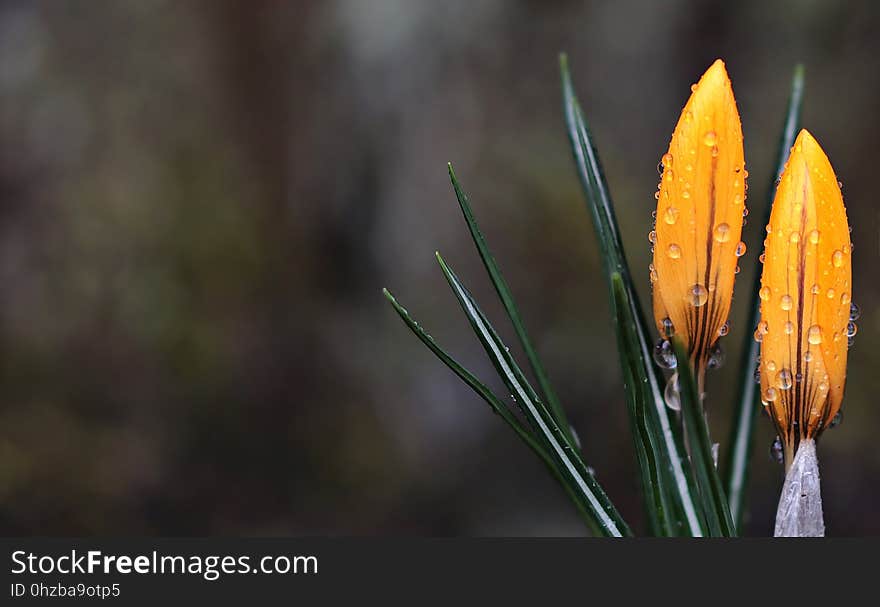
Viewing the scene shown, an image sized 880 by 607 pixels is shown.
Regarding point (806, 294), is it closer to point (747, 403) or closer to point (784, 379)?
point (784, 379)

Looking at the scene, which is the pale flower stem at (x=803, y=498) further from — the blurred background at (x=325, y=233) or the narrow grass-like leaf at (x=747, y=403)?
the blurred background at (x=325, y=233)

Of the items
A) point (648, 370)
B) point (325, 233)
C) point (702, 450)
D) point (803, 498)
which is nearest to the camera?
point (702, 450)

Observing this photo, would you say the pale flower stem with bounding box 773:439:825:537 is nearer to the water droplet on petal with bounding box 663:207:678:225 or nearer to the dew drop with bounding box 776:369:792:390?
the dew drop with bounding box 776:369:792:390

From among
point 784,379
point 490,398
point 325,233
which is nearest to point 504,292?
point 490,398

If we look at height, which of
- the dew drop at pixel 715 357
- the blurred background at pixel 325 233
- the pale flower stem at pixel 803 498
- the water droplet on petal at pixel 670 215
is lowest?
the pale flower stem at pixel 803 498

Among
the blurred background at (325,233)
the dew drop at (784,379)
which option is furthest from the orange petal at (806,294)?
the blurred background at (325,233)
